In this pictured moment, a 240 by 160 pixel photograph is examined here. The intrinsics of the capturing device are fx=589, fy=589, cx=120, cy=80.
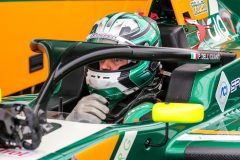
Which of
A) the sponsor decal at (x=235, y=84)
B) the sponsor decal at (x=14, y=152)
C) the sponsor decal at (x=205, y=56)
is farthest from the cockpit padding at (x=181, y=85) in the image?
the sponsor decal at (x=14, y=152)

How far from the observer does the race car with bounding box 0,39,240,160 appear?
97.0 inches

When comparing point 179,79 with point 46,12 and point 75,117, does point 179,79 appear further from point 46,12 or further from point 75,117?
point 46,12

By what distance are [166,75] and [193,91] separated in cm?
62

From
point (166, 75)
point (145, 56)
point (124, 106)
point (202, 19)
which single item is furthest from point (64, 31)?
point (145, 56)

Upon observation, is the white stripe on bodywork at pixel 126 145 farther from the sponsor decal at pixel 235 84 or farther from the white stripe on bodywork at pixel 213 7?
the white stripe on bodywork at pixel 213 7

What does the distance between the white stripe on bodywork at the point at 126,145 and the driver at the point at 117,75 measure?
36 cm

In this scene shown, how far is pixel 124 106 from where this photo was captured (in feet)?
11.5

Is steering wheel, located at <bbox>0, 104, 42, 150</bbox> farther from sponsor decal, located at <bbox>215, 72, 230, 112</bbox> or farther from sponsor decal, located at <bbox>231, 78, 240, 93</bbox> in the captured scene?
sponsor decal, located at <bbox>231, 78, 240, 93</bbox>

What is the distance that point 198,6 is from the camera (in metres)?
4.92

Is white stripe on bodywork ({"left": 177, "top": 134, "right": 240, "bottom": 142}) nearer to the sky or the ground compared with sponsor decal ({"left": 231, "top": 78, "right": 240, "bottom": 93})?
nearer to the ground

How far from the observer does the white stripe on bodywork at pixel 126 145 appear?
2.83 metres

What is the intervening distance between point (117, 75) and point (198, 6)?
1763mm

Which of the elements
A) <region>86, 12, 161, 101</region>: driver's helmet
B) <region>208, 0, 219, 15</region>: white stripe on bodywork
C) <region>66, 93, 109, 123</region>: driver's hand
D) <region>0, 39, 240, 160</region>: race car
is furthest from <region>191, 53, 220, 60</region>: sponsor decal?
<region>208, 0, 219, 15</region>: white stripe on bodywork

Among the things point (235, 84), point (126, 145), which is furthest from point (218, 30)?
point (126, 145)
